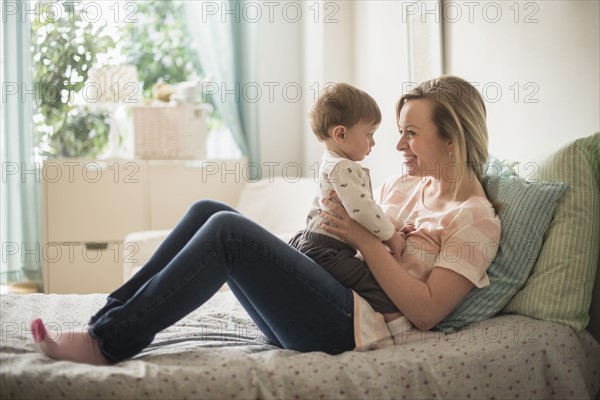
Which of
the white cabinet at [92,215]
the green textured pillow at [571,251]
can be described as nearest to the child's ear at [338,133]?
the green textured pillow at [571,251]

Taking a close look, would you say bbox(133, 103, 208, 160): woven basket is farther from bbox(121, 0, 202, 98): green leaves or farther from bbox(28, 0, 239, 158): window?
bbox(121, 0, 202, 98): green leaves

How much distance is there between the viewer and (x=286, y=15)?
420 cm

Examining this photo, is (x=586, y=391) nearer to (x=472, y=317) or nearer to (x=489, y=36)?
(x=472, y=317)

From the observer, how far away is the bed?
1354mm

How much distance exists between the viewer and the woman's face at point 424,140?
5.72 feet

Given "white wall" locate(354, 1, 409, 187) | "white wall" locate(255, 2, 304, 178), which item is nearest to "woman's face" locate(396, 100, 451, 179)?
"white wall" locate(354, 1, 409, 187)

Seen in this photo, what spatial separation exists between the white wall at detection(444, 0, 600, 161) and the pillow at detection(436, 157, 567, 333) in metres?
0.22

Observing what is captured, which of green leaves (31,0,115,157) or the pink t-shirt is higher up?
green leaves (31,0,115,157)

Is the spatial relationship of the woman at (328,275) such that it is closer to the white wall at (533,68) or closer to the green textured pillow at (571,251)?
the green textured pillow at (571,251)

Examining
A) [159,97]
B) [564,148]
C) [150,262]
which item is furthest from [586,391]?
[159,97]

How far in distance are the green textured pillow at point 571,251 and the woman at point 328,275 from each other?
0.44ft

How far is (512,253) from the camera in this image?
5.35 feet

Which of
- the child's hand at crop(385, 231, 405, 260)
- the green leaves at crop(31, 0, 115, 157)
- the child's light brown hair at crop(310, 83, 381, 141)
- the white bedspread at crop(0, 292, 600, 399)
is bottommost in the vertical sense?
the white bedspread at crop(0, 292, 600, 399)

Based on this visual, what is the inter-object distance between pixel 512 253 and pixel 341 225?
411 mm
